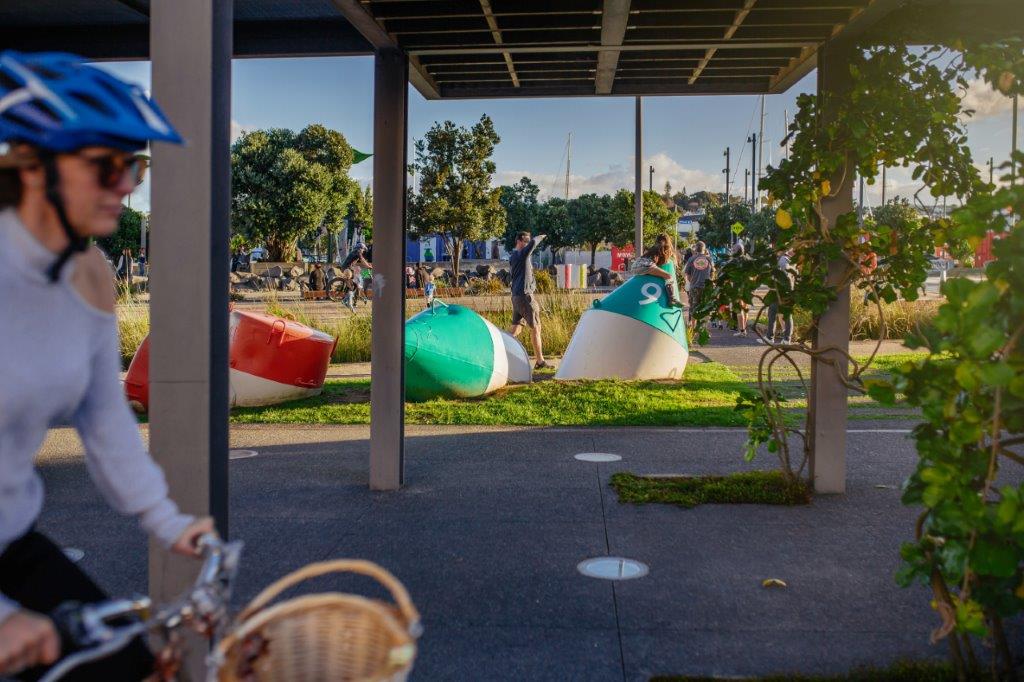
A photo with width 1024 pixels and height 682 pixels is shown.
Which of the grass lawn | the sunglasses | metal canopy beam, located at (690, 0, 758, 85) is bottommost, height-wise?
the grass lawn

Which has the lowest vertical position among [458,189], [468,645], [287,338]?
[468,645]

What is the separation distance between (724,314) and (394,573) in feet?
9.96

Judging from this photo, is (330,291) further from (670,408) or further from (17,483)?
(17,483)

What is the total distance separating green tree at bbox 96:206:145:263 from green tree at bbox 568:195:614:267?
30.2 m

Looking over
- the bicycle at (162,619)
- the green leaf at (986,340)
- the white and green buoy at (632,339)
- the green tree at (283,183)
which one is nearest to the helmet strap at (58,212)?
the bicycle at (162,619)

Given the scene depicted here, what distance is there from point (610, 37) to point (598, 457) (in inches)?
138

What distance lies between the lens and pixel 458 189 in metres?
47.1

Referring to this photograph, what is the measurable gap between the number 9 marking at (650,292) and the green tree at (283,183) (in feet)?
125

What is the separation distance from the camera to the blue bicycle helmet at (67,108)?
6.63 ft

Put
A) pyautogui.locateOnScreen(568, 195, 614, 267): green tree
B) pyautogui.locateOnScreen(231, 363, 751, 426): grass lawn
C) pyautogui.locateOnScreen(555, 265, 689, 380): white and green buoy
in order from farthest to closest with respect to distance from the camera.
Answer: pyautogui.locateOnScreen(568, 195, 614, 267): green tree, pyautogui.locateOnScreen(555, 265, 689, 380): white and green buoy, pyautogui.locateOnScreen(231, 363, 751, 426): grass lawn

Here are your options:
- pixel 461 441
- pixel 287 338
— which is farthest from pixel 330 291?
pixel 461 441

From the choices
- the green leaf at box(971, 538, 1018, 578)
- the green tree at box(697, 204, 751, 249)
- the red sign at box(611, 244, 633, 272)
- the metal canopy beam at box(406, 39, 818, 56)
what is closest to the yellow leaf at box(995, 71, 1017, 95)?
the green leaf at box(971, 538, 1018, 578)

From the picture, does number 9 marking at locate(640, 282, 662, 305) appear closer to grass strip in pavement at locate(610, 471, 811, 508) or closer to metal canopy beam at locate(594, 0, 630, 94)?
metal canopy beam at locate(594, 0, 630, 94)

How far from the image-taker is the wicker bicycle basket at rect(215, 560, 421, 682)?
2.09 meters
